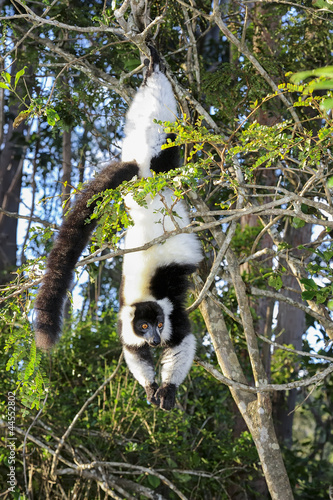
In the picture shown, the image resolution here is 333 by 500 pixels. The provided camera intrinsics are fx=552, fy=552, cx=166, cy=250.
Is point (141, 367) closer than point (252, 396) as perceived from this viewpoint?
No

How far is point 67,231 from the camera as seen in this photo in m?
3.08

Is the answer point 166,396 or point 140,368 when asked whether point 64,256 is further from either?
point 166,396

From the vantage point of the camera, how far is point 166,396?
146 inches

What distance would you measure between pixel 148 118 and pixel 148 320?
135 centimetres

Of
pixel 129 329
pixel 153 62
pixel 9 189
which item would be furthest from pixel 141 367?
pixel 9 189

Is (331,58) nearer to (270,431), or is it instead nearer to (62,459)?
(270,431)

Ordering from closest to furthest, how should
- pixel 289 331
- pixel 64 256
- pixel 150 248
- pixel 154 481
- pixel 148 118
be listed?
pixel 64 256 < pixel 150 248 < pixel 148 118 < pixel 154 481 < pixel 289 331

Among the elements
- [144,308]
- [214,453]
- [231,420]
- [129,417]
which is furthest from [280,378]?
[144,308]

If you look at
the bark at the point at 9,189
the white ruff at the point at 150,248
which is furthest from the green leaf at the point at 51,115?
the bark at the point at 9,189

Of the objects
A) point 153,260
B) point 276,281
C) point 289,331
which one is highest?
point 289,331

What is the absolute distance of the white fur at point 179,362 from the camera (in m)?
3.80

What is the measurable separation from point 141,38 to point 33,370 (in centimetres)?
213

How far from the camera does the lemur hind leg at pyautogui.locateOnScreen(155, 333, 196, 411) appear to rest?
3731 millimetres

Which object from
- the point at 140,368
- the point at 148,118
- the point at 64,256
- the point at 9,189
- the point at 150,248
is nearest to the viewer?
the point at 64,256
